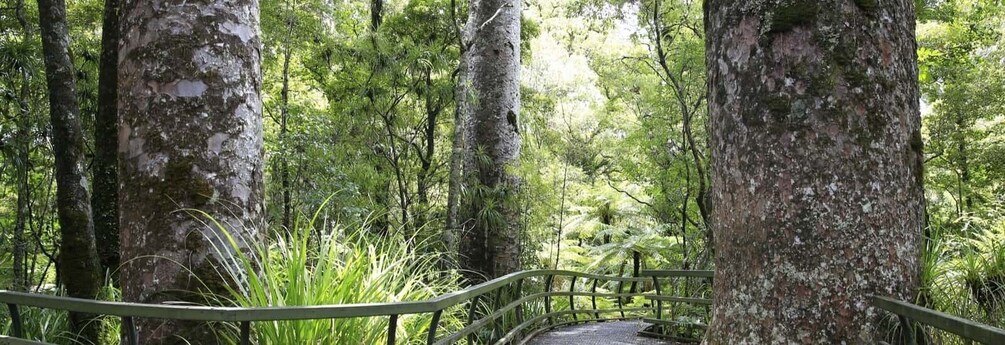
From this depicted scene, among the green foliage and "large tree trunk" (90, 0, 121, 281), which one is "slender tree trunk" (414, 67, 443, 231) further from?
the green foliage

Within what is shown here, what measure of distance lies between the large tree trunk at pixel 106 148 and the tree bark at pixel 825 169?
6.10m

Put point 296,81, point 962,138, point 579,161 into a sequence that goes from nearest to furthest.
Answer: point 962,138 → point 296,81 → point 579,161

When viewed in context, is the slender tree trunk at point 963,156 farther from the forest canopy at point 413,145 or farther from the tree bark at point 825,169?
the tree bark at point 825,169

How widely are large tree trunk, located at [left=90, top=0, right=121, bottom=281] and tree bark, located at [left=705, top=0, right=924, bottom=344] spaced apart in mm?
6102

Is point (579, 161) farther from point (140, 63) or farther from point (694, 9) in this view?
point (140, 63)

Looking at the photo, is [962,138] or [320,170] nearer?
[320,170]

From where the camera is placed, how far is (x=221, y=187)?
3201 millimetres

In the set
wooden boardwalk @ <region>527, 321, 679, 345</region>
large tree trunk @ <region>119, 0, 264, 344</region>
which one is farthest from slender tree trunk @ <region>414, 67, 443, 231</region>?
large tree trunk @ <region>119, 0, 264, 344</region>

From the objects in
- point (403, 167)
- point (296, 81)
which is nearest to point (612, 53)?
point (296, 81)

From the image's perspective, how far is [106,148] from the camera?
21.6ft

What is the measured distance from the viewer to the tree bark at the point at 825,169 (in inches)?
112

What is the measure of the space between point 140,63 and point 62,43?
3.18 m

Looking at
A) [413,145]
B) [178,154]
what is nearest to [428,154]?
[413,145]

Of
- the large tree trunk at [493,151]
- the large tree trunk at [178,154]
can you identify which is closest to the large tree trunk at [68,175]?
the large tree trunk at [178,154]
